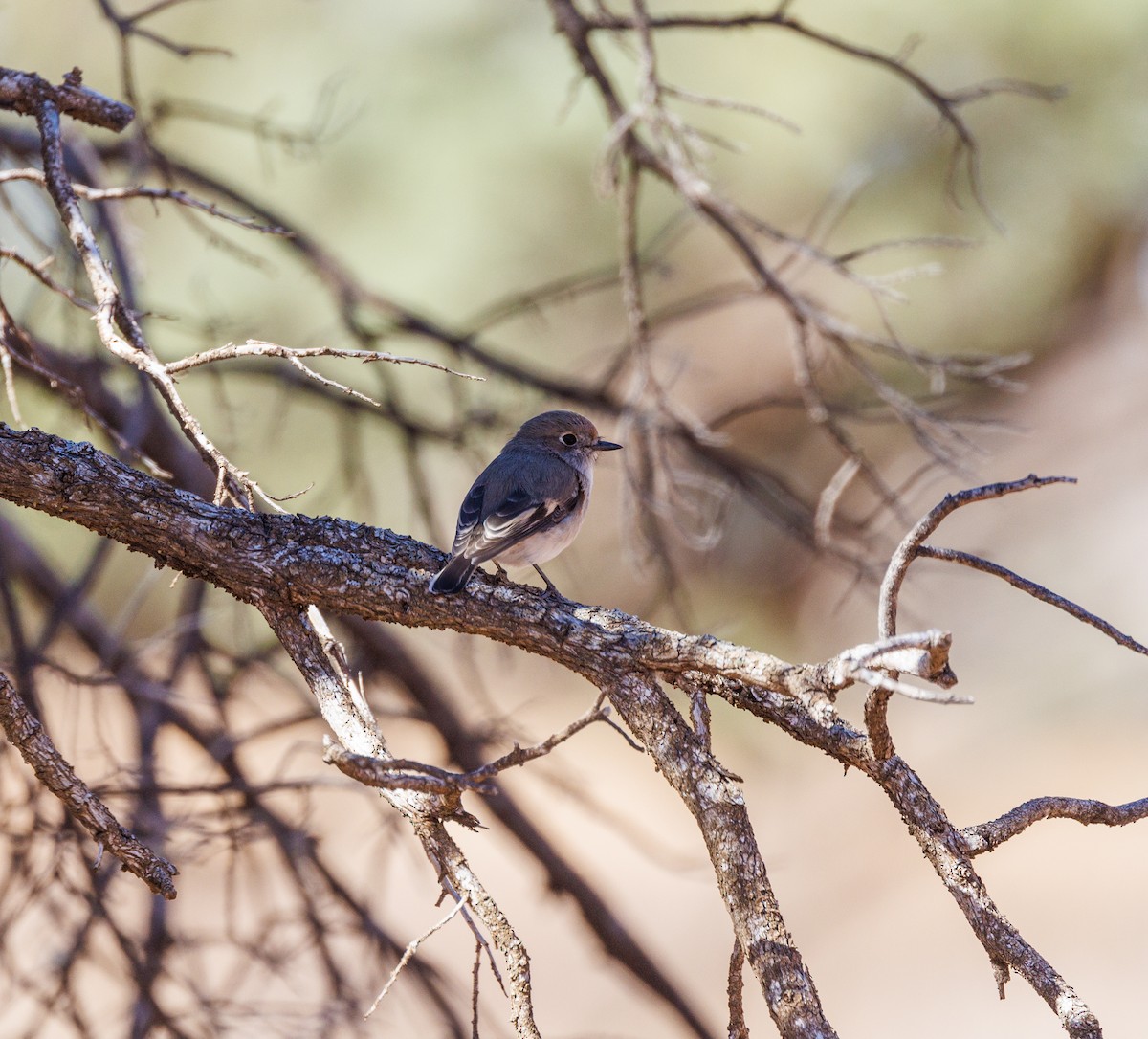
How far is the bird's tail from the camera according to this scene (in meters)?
2.40

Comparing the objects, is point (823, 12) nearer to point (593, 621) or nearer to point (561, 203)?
Answer: point (561, 203)

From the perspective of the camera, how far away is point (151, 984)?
3754 mm

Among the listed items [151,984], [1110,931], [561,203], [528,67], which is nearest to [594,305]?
[561,203]

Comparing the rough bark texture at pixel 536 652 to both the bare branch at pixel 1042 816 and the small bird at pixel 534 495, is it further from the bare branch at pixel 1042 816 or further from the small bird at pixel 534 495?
the small bird at pixel 534 495

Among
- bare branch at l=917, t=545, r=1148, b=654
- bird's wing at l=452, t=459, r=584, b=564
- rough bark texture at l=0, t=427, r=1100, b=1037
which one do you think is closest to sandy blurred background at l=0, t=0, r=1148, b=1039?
bird's wing at l=452, t=459, r=584, b=564

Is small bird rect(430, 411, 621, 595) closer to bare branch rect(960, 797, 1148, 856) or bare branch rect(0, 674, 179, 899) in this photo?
bare branch rect(0, 674, 179, 899)

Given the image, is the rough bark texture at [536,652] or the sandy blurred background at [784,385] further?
the sandy blurred background at [784,385]

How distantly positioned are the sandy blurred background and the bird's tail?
3459 mm

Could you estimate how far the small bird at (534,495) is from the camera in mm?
3787

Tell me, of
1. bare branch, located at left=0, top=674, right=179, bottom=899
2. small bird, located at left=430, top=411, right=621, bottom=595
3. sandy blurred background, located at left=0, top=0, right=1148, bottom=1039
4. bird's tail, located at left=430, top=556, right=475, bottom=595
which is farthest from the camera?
sandy blurred background, located at left=0, top=0, right=1148, bottom=1039

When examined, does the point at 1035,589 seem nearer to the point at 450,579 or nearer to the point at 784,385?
the point at 450,579

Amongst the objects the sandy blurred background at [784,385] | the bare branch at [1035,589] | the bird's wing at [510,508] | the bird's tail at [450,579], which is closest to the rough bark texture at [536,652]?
the bird's tail at [450,579]

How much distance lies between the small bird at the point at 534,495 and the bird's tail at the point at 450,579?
744 millimetres

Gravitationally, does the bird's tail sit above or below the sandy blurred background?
below
